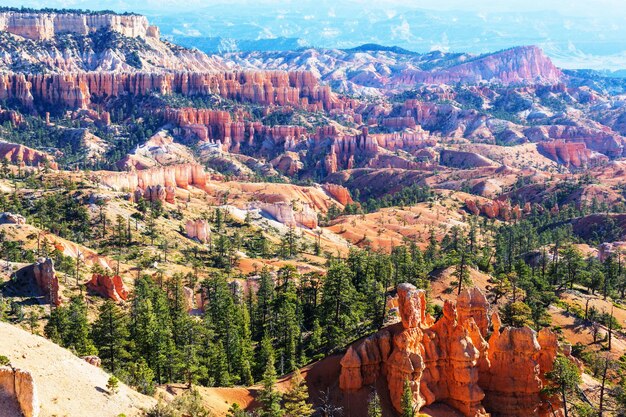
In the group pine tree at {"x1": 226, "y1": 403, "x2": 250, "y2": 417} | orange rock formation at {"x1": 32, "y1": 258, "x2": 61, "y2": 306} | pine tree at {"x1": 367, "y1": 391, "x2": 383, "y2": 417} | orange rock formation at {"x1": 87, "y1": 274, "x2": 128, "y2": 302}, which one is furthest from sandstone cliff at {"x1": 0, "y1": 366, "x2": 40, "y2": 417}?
orange rock formation at {"x1": 87, "y1": 274, "x2": 128, "y2": 302}

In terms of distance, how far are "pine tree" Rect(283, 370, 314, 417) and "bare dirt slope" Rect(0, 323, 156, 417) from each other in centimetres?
943

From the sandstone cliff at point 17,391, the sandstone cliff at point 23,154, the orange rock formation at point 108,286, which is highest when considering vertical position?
the sandstone cliff at point 17,391

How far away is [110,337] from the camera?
60406 millimetres

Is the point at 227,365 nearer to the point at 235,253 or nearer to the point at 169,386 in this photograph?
the point at 169,386

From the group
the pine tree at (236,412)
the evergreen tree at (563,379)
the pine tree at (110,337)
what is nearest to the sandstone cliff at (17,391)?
the pine tree at (236,412)

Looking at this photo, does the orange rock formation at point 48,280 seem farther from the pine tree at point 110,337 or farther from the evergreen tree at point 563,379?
the evergreen tree at point 563,379

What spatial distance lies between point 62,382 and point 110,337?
21083 millimetres

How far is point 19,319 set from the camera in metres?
67.2

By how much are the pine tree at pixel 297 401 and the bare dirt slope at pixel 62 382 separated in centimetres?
943

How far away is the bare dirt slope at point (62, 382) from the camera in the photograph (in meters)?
38.2

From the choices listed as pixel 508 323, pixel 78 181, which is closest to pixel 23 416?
pixel 508 323

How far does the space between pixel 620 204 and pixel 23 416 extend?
154m

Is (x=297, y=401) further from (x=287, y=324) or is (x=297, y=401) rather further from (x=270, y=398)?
(x=287, y=324)

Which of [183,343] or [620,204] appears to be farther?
[620,204]
